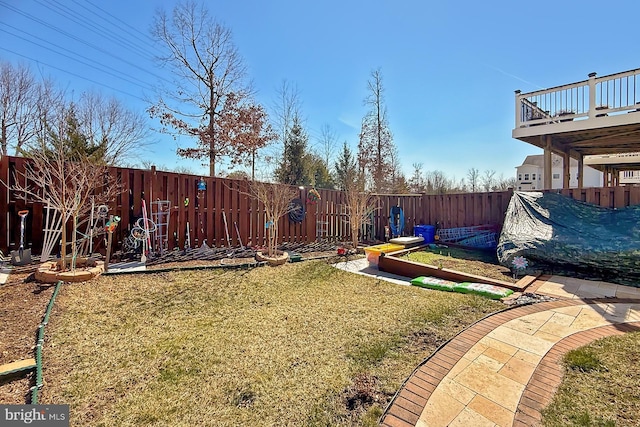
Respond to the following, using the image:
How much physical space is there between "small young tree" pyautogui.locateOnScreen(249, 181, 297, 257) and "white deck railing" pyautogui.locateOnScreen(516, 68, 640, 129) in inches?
283

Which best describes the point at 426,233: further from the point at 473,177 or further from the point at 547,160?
the point at 473,177

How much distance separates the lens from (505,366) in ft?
7.30

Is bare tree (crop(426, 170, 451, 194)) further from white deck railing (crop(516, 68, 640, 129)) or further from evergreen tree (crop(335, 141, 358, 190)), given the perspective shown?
white deck railing (crop(516, 68, 640, 129))

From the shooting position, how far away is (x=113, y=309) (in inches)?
128

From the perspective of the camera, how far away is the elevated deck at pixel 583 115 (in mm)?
6867

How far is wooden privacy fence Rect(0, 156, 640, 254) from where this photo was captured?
4973 mm

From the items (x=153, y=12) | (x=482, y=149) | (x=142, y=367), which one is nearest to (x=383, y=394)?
(x=142, y=367)

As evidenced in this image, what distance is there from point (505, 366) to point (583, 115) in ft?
27.3

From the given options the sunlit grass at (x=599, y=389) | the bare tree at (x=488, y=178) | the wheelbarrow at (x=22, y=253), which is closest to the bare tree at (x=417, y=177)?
the bare tree at (x=488, y=178)

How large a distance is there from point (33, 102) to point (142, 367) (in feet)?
51.5

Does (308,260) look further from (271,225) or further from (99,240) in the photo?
(99,240)

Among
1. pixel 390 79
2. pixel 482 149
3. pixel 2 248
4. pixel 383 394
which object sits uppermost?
pixel 390 79

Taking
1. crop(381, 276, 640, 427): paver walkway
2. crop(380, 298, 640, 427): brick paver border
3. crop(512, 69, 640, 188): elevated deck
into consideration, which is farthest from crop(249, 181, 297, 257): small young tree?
crop(512, 69, 640, 188): elevated deck

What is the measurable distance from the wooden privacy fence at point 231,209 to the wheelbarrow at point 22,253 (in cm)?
26
